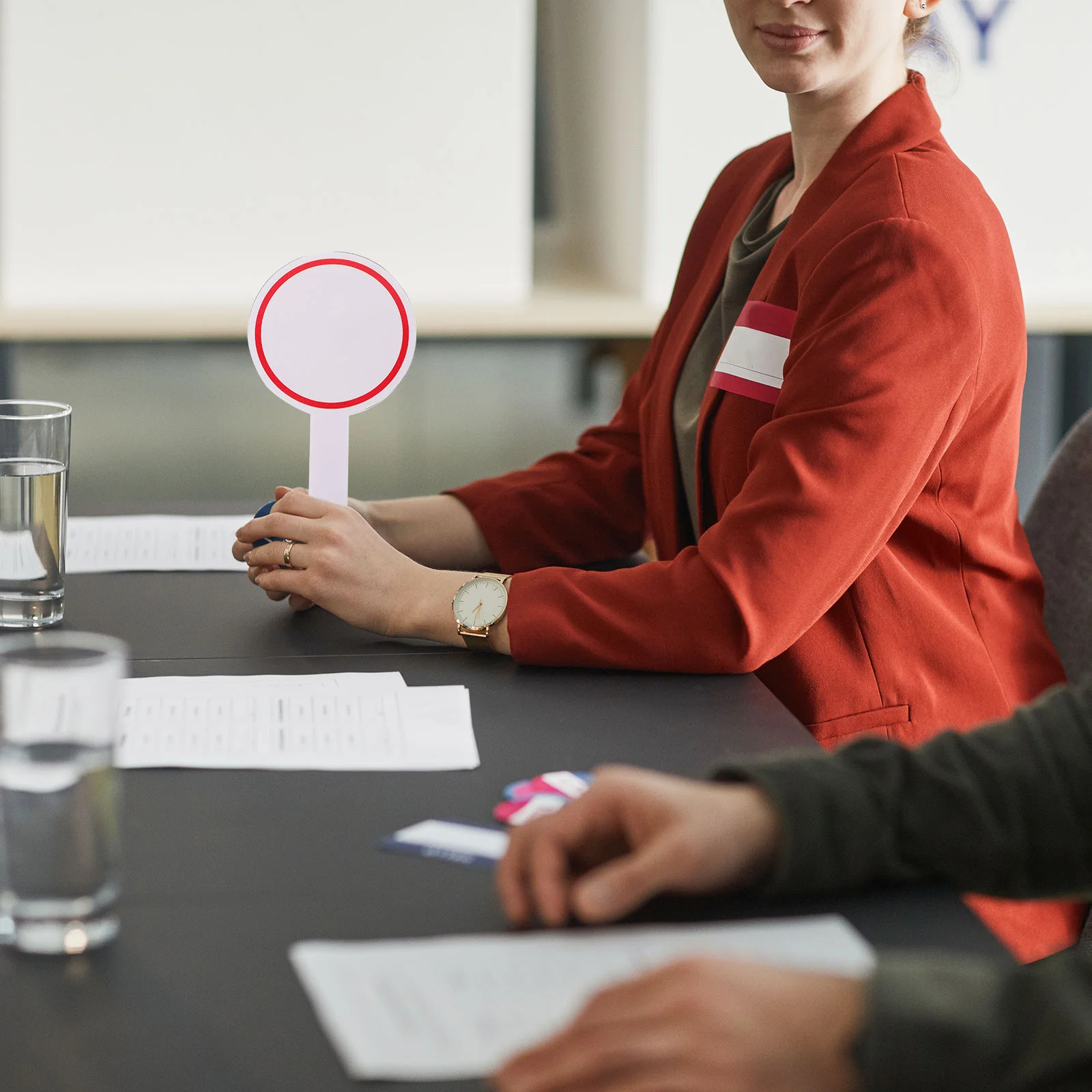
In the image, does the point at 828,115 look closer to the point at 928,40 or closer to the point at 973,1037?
the point at 928,40

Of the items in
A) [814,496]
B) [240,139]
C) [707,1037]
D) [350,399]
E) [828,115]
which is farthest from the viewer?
[240,139]

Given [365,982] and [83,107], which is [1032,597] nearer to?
[365,982]

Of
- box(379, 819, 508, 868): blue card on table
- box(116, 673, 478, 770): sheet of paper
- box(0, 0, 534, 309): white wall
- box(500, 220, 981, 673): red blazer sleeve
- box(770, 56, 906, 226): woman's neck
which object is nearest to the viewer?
box(379, 819, 508, 868): blue card on table

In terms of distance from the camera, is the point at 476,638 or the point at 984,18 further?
the point at 984,18

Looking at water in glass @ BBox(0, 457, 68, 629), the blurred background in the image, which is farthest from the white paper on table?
the blurred background

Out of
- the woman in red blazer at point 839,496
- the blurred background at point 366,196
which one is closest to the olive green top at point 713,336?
the woman in red blazer at point 839,496

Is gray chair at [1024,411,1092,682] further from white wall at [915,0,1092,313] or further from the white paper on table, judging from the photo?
white wall at [915,0,1092,313]

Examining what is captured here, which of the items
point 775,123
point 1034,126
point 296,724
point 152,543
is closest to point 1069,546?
point 296,724

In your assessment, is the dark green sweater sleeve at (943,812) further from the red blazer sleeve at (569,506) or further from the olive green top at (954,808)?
the red blazer sleeve at (569,506)

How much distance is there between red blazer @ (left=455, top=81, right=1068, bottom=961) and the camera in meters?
1.17

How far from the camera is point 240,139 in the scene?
2791mm

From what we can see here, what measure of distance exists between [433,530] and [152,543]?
320 millimetres

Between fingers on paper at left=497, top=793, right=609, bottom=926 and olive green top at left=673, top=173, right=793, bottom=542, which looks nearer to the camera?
fingers on paper at left=497, top=793, right=609, bottom=926

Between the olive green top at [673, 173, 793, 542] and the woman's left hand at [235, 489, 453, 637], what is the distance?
359 mm
